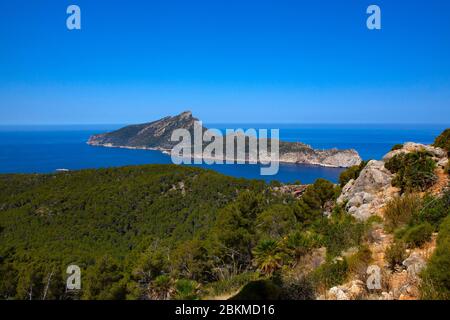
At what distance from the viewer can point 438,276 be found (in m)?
4.67

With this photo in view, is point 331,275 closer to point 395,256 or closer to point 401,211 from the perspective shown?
point 395,256

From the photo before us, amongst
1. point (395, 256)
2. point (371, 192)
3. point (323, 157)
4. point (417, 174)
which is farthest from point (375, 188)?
point (323, 157)

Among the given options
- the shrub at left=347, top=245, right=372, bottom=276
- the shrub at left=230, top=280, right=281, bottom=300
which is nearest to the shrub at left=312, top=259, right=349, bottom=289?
the shrub at left=347, top=245, right=372, bottom=276

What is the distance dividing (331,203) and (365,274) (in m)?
15.7

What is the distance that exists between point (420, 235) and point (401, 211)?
2332 millimetres

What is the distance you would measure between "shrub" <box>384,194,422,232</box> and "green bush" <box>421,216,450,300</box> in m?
3.48

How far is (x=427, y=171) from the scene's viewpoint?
35.6 ft

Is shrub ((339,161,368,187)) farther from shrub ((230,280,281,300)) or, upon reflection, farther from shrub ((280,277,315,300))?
shrub ((230,280,281,300))

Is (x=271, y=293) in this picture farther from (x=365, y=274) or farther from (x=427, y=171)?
(x=427, y=171)

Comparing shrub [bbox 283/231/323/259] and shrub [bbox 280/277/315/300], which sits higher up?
shrub [bbox 280/277/315/300]

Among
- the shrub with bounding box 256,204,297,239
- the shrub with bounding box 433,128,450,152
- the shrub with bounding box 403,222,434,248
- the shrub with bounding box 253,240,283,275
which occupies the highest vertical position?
the shrub with bounding box 433,128,450,152

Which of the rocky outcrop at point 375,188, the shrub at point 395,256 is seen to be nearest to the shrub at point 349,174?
the rocky outcrop at point 375,188

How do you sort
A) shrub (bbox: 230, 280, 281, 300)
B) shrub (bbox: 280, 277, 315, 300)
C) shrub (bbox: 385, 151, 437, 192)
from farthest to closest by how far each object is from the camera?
1. shrub (bbox: 385, 151, 437, 192)
2. shrub (bbox: 280, 277, 315, 300)
3. shrub (bbox: 230, 280, 281, 300)

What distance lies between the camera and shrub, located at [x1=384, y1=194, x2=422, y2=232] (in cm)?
842
